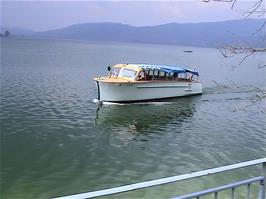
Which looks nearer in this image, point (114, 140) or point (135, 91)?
point (114, 140)

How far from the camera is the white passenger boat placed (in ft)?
A: 101

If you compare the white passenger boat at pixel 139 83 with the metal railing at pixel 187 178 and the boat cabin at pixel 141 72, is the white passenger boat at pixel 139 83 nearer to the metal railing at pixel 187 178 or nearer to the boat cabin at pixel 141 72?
the boat cabin at pixel 141 72

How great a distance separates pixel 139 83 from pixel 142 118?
501 centimetres

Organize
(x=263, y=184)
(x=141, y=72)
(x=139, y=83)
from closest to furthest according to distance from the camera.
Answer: (x=263, y=184) < (x=139, y=83) < (x=141, y=72)

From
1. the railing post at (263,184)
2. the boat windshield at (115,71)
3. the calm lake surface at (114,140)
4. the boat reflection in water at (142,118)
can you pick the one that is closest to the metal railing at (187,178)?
the railing post at (263,184)

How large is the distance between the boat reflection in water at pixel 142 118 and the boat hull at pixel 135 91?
1.76 feet

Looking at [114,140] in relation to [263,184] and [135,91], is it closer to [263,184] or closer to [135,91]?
[135,91]

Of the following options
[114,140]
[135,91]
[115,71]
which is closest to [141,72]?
[135,91]

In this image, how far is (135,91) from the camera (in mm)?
31547

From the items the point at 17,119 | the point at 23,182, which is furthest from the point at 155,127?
the point at 23,182

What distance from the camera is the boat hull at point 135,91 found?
3073 cm

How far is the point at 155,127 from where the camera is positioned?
24.6 meters

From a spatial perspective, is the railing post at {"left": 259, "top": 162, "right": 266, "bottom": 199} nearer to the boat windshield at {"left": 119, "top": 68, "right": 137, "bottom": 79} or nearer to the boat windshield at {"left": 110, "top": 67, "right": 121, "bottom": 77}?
the boat windshield at {"left": 119, "top": 68, "right": 137, "bottom": 79}

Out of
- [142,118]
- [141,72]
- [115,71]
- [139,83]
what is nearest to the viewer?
[142,118]
